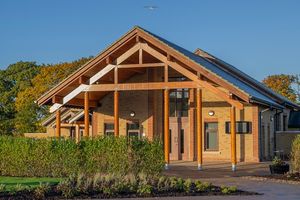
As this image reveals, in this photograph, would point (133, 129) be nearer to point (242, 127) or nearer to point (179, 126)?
point (179, 126)

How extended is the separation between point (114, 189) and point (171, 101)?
1920cm

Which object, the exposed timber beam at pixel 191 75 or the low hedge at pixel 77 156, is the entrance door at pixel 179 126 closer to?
the exposed timber beam at pixel 191 75

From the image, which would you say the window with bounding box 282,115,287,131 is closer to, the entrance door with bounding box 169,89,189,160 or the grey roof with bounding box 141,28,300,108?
the grey roof with bounding box 141,28,300,108

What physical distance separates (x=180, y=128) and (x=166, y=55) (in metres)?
6.31

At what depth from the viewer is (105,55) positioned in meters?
30.1

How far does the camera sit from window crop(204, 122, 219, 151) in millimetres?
33469

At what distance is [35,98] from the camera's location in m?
61.7

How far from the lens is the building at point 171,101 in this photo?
94.3 feet

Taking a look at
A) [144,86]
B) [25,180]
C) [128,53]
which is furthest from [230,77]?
[25,180]

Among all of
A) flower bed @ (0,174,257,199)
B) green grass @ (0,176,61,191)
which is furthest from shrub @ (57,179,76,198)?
green grass @ (0,176,61,191)

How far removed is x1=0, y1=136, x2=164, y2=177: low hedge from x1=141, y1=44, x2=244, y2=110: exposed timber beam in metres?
7.03

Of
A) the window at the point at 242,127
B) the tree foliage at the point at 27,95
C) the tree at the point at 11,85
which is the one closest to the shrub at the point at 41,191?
the window at the point at 242,127

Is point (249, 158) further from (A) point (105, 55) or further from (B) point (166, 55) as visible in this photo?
(A) point (105, 55)

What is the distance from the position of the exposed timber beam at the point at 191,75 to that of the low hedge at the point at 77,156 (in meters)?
7.03
